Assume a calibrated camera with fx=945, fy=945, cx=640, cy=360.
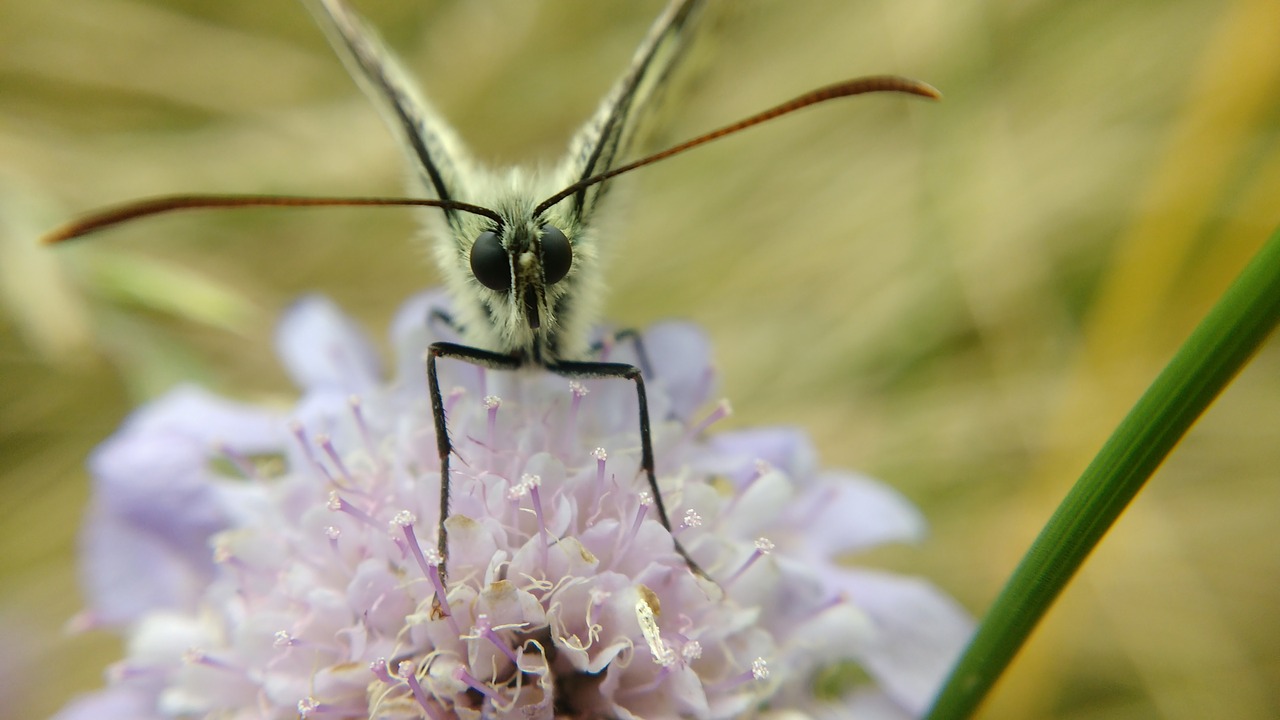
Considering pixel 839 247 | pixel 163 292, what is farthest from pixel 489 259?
pixel 839 247

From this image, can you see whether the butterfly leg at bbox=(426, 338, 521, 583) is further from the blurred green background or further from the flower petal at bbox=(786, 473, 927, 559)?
the blurred green background

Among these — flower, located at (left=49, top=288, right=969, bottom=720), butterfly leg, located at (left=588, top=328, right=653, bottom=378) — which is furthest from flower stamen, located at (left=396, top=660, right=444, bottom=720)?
butterfly leg, located at (left=588, top=328, right=653, bottom=378)

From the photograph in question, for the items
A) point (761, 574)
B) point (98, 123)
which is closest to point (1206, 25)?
point (761, 574)

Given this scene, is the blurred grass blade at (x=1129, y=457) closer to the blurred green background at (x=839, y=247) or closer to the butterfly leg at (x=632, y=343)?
the butterfly leg at (x=632, y=343)

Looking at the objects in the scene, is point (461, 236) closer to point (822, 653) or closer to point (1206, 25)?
point (822, 653)

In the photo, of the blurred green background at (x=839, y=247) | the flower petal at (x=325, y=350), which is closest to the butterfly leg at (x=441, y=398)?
the flower petal at (x=325, y=350)

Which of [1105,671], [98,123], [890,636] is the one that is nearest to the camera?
[890,636]
